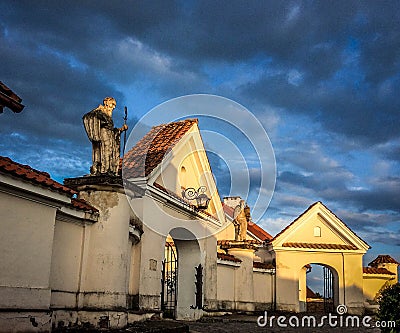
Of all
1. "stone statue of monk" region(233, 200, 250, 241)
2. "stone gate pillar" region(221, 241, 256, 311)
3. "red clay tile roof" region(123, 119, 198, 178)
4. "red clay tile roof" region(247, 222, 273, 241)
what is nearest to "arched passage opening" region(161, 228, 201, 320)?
"red clay tile roof" region(123, 119, 198, 178)

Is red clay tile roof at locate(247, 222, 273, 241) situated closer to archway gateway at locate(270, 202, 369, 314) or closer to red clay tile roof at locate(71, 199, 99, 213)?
archway gateway at locate(270, 202, 369, 314)

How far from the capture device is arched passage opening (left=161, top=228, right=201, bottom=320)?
17000mm

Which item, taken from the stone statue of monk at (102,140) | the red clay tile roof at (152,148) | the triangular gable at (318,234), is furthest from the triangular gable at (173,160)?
the triangular gable at (318,234)

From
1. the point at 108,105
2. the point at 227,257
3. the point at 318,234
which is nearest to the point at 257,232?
the point at 318,234

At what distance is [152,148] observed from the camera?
16484 millimetres

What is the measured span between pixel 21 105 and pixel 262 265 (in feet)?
58.4

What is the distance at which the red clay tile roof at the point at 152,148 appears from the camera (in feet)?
46.7

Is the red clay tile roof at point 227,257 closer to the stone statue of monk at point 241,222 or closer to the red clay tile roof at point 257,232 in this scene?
the stone statue of monk at point 241,222

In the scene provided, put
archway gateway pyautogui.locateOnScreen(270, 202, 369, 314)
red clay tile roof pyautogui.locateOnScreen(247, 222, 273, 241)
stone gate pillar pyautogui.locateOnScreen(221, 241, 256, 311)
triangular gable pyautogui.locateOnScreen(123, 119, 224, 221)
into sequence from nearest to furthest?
1. triangular gable pyautogui.locateOnScreen(123, 119, 224, 221)
2. stone gate pillar pyautogui.locateOnScreen(221, 241, 256, 311)
3. archway gateway pyautogui.locateOnScreen(270, 202, 369, 314)
4. red clay tile roof pyautogui.locateOnScreen(247, 222, 273, 241)

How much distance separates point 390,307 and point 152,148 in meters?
9.76

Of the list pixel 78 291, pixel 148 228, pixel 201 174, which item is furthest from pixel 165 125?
pixel 78 291

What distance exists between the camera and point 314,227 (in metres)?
25.2

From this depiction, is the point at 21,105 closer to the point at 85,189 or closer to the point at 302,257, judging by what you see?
the point at 85,189

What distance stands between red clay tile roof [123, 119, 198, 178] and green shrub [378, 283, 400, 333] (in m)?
7.13
